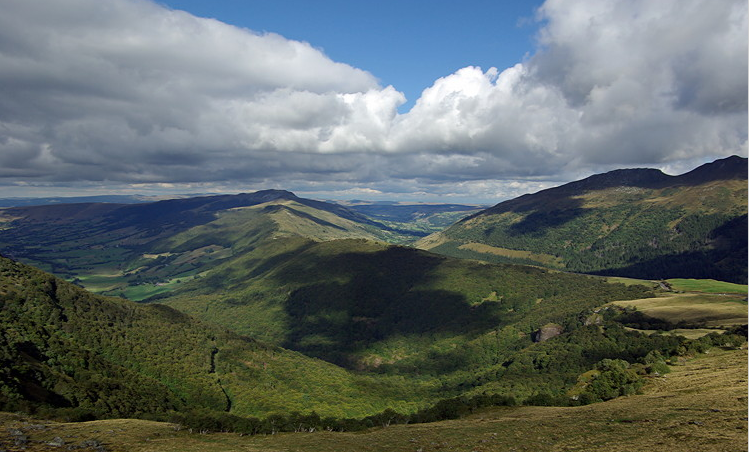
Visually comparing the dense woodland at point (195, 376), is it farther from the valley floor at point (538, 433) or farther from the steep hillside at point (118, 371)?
the valley floor at point (538, 433)

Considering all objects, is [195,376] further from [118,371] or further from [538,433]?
[538,433]

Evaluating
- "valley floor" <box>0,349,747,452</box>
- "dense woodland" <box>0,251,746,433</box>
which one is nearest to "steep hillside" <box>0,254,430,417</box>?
"dense woodland" <box>0,251,746,433</box>

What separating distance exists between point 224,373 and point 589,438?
170727 millimetres

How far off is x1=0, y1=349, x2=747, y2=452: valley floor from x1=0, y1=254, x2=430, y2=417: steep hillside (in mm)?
27074

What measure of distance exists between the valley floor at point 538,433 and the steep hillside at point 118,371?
2707cm

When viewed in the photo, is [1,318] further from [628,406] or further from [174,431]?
[628,406]

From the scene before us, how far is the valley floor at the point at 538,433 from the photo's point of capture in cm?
5034

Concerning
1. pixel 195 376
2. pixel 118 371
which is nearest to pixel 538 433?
pixel 118 371

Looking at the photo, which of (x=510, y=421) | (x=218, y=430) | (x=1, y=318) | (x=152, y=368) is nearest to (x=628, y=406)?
(x=510, y=421)

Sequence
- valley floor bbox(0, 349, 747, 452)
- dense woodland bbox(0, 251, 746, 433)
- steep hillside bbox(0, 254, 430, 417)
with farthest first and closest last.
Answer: dense woodland bbox(0, 251, 746, 433), steep hillside bbox(0, 254, 430, 417), valley floor bbox(0, 349, 747, 452)

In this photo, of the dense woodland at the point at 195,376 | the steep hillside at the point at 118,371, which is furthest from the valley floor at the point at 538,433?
the steep hillside at the point at 118,371

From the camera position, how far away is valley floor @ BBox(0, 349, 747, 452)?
5034cm

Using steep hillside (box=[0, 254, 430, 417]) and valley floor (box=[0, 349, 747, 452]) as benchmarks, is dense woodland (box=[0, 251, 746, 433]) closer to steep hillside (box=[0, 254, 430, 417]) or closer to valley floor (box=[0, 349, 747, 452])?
steep hillside (box=[0, 254, 430, 417])

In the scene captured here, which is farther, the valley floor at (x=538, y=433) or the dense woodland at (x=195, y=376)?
the dense woodland at (x=195, y=376)
